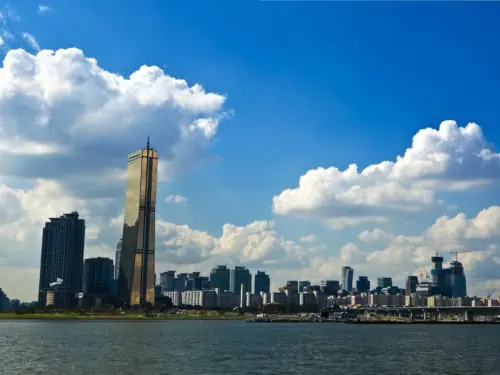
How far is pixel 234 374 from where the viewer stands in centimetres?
10356

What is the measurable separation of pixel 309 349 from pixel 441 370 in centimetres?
5016

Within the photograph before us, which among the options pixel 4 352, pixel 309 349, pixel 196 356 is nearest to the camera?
pixel 196 356

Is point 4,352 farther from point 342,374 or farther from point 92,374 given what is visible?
point 342,374

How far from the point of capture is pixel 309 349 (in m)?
158

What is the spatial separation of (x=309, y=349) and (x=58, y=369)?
66448mm

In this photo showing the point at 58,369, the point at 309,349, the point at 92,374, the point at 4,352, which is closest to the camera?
the point at 92,374

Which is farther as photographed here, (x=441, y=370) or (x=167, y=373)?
(x=441, y=370)

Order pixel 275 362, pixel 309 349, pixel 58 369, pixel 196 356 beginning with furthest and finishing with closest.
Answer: pixel 309 349
pixel 196 356
pixel 275 362
pixel 58 369

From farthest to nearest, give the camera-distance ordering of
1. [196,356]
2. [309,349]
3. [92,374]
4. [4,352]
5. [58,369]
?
[309,349], [4,352], [196,356], [58,369], [92,374]

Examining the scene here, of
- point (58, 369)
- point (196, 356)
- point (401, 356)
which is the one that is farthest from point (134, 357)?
point (401, 356)

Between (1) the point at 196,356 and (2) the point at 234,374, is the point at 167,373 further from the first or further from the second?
(1) the point at 196,356

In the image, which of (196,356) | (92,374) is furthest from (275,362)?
(92,374)

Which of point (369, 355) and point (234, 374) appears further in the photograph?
point (369, 355)

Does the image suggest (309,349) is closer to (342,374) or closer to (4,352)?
(342,374)
